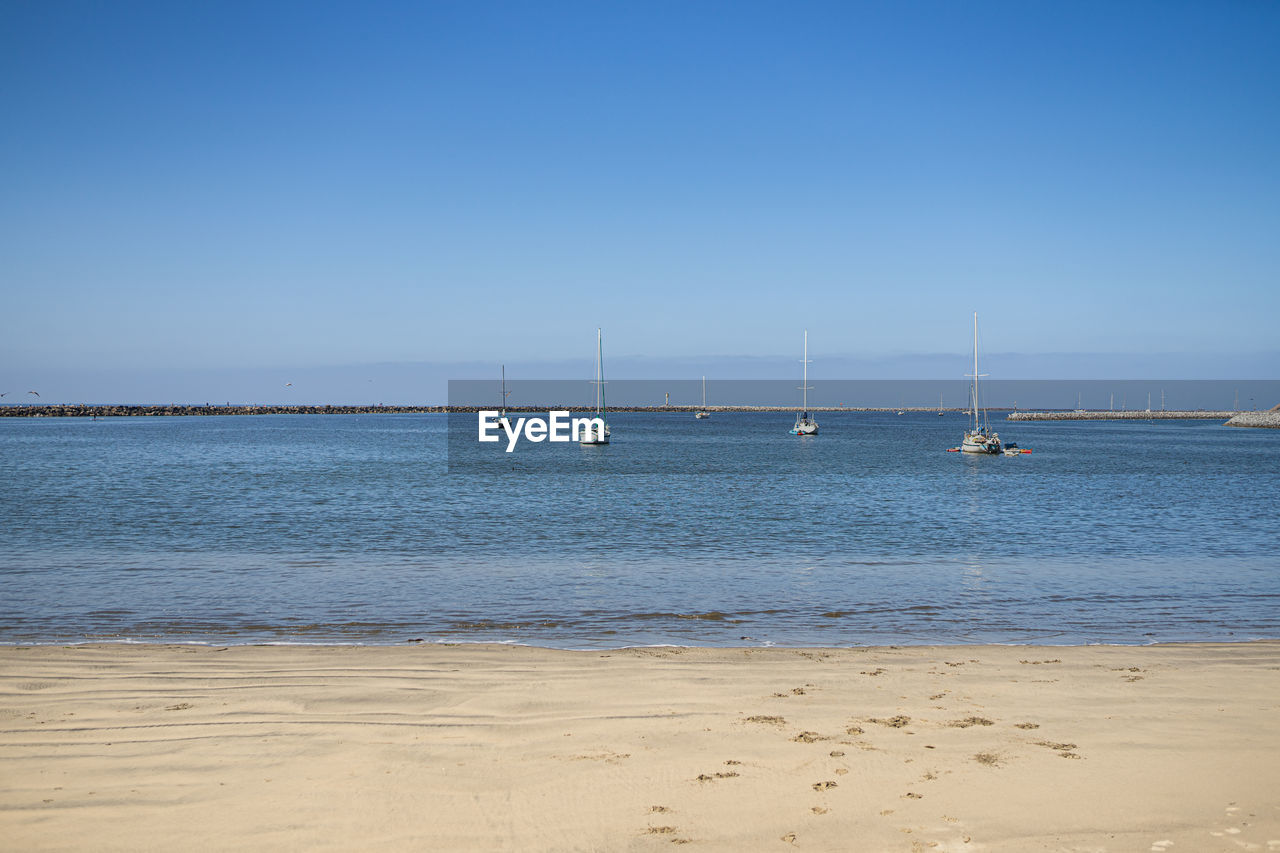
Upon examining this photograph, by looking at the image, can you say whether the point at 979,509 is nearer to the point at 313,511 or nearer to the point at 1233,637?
the point at 1233,637

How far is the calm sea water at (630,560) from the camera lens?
44.6ft

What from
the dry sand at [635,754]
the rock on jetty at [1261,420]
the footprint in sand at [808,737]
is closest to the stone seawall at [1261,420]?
the rock on jetty at [1261,420]

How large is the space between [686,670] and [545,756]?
3.38 meters

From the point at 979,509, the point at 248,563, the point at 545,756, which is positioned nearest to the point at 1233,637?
the point at 545,756

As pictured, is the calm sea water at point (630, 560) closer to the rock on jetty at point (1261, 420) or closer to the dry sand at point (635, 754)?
the dry sand at point (635, 754)

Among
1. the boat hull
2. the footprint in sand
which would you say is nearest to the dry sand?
the footprint in sand

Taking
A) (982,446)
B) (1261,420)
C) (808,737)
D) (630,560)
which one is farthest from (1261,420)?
(808,737)

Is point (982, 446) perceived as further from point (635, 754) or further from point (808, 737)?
point (635, 754)

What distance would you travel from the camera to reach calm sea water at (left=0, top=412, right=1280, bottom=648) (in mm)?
13602

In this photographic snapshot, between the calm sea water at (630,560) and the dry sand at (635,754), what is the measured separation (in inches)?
103

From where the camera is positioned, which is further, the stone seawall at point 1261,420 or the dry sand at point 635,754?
the stone seawall at point 1261,420

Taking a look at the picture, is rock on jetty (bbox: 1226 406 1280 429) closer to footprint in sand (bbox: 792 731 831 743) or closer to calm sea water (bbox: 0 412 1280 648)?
calm sea water (bbox: 0 412 1280 648)

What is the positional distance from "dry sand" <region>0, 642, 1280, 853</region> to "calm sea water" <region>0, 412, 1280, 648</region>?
2.60 meters

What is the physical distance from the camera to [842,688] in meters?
9.40
